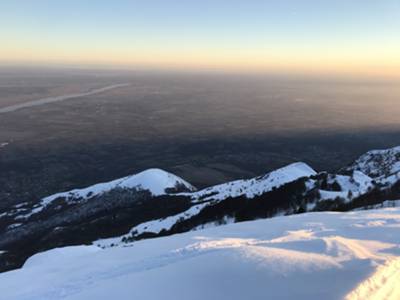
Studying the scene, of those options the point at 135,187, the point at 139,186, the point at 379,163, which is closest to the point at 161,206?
the point at 139,186

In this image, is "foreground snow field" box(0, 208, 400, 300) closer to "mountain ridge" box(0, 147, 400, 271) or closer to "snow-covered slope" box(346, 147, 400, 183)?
"mountain ridge" box(0, 147, 400, 271)

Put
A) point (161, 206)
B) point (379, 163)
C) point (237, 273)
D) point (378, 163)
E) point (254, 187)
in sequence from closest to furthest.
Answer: point (237, 273)
point (161, 206)
point (254, 187)
point (379, 163)
point (378, 163)

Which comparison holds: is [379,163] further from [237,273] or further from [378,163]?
[237,273]

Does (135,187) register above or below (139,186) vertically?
below

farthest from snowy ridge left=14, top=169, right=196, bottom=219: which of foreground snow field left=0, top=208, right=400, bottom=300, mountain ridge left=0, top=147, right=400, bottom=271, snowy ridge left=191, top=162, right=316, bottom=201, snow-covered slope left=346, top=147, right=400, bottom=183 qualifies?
foreground snow field left=0, top=208, right=400, bottom=300

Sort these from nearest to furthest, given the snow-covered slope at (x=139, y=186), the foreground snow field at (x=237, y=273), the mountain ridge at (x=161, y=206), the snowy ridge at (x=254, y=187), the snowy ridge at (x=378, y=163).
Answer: the foreground snow field at (x=237, y=273), the mountain ridge at (x=161, y=206), the snowy ridge at (x=254, y=187), the snowy ridge at (x=378, y=163), the snow-covered slope at (x=139, y=186)

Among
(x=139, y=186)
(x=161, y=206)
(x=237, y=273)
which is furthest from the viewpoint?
(x=139, y=186)

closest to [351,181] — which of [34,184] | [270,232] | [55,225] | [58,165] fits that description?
[270,232]

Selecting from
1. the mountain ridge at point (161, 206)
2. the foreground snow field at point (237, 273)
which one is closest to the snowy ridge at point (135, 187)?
the mountain ridge at point (161, 206)

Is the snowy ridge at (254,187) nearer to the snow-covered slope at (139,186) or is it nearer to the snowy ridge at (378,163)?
the snow-covered slope at (139,186)
